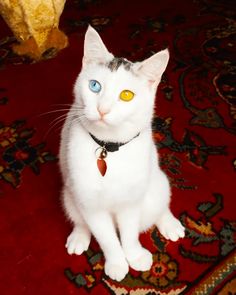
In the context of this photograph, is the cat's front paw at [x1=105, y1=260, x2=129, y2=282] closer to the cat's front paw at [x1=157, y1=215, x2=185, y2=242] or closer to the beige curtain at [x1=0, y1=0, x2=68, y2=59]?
the cat's front paw at [x1=157, y1=215, x2=185, y2=242]

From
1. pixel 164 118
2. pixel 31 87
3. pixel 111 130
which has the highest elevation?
pixel 111 130

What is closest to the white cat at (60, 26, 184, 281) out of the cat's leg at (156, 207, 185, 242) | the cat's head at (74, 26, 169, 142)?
the cat's head at (74, 26, 169, 142)

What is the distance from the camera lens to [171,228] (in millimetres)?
1374

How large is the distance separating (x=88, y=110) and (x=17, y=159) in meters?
0.82

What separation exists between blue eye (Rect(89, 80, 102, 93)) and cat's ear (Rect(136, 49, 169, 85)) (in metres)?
0.11

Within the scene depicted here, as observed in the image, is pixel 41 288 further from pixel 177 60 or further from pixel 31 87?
pixel 177 60

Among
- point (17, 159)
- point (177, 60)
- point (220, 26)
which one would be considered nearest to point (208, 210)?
point (17, 159)

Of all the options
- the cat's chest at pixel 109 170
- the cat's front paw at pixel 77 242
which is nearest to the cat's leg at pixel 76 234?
the cat's front paw at pixel 77 242

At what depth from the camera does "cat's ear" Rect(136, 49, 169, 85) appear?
36.7 inches

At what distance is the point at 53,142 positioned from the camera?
1733 millimetres

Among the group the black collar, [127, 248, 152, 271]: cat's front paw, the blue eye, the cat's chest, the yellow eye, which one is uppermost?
the blue eye

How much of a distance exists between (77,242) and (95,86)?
0.63 metres

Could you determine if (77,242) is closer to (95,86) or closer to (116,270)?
(116,270)

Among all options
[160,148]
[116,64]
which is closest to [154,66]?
[116,64]
